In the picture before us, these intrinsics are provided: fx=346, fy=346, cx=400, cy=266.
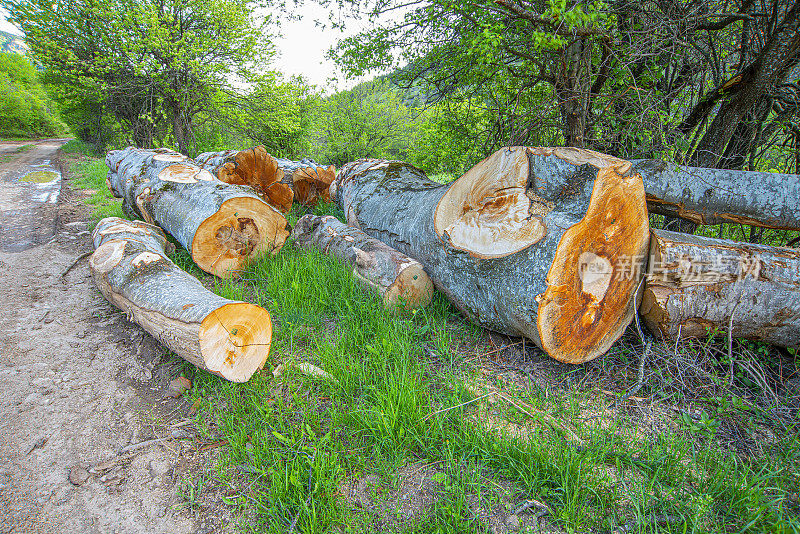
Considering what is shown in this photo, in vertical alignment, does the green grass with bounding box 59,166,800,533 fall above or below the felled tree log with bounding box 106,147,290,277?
below

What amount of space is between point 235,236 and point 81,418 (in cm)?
177

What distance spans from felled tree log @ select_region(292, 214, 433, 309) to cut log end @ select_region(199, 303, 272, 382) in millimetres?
899

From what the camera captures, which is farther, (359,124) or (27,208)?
(359,124)

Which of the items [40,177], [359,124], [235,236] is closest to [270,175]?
[235,236]

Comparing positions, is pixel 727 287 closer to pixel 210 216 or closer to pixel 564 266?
pixel 564 266

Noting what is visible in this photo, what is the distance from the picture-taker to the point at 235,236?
10.8ft

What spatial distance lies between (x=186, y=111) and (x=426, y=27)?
987 centimetres

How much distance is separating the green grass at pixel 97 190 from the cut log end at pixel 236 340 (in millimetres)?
4315

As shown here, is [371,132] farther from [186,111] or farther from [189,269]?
[189,269]

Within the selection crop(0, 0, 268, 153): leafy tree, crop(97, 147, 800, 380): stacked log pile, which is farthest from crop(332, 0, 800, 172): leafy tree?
crop(0, 0, 268, 153): leafy tree

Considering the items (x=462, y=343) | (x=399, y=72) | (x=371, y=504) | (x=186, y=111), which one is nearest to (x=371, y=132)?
(x=186, y=111)

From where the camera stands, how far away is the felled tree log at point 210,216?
3.12 m

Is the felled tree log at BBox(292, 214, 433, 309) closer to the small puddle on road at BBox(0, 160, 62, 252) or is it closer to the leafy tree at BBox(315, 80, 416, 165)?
the small puddle on road at BBox(0, 160, 62, 252)

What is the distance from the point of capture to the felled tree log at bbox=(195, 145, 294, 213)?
4.65 m
